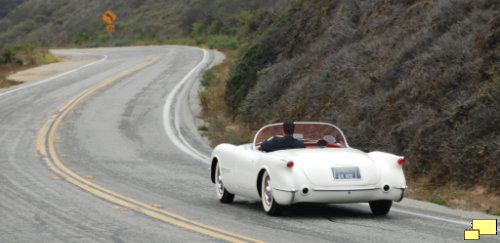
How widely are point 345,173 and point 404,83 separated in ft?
20.7

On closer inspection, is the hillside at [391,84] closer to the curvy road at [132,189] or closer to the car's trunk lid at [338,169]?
the curvy road at [132,189]

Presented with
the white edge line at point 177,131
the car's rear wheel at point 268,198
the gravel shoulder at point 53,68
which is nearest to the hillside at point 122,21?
the gravel shoulder at point 53,68

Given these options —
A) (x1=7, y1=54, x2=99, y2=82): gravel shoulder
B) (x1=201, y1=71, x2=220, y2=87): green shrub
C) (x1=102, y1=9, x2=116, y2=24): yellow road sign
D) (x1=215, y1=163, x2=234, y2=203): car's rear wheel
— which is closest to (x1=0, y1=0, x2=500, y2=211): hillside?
(x1=201, y1=71, x2=220, y2=87): green shrub

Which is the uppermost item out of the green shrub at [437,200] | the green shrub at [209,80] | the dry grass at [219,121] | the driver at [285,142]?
the driver at [285,142]

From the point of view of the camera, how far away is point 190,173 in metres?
14.3

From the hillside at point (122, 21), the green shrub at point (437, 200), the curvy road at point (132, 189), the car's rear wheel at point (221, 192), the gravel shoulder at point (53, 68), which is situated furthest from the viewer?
the hillside at point (122, 21)

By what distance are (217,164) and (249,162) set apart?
1.47m

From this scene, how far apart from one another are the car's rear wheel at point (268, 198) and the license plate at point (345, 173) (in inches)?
33.7

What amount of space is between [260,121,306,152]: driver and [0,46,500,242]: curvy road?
874mm

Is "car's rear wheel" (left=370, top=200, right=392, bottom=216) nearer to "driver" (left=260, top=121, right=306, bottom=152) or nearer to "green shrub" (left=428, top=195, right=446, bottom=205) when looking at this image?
"driver" (left=260, top=121, right=306, bottom=152)

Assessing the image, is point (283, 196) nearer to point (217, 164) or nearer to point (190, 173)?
point (217, 164)

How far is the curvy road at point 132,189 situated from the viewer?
7879 millimetres

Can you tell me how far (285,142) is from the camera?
32.0ft

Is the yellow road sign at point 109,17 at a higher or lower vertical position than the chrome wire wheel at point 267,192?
higher
